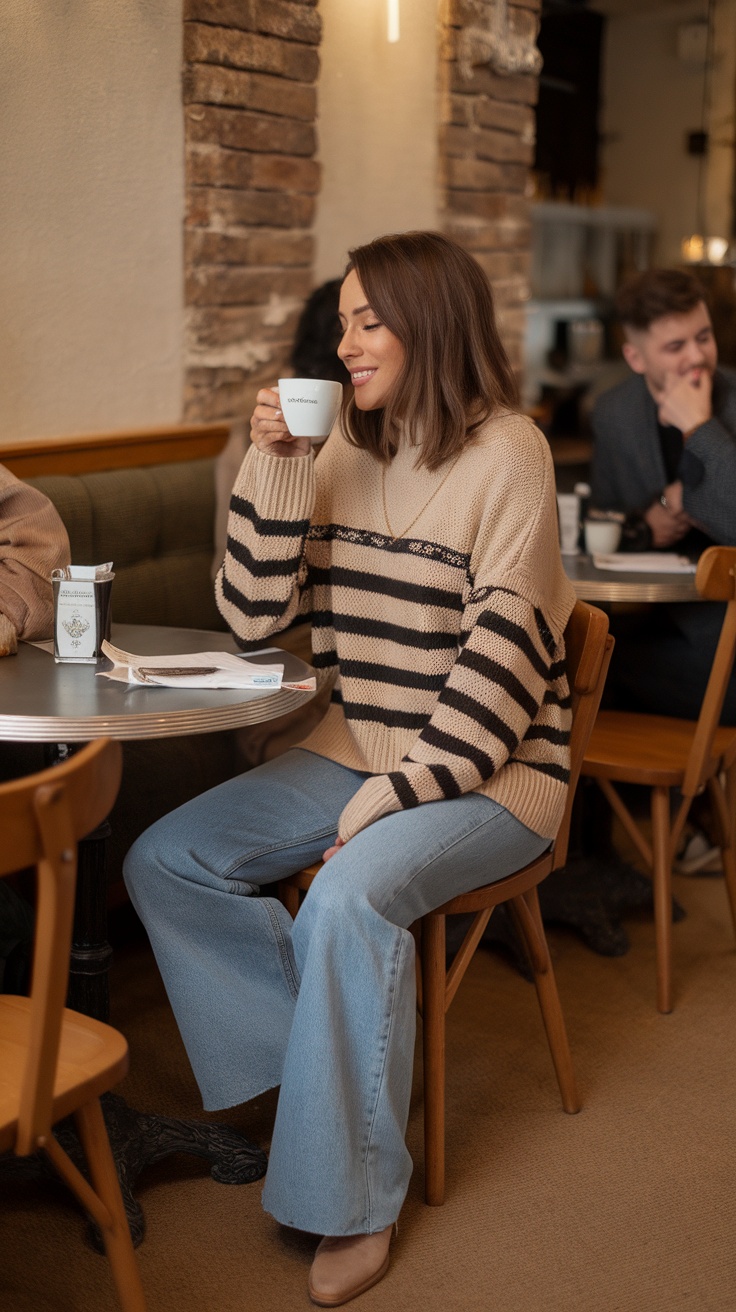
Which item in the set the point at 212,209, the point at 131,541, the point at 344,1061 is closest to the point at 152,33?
the point at 212,209

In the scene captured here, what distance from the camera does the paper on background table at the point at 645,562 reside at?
276 cm

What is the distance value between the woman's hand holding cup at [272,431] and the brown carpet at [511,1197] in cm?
108

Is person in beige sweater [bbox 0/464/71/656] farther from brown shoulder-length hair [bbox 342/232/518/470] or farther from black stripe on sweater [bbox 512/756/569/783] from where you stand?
black stripe on sweater [bbox 512/756/569/783]

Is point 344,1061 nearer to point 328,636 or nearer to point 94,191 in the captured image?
point 328,636

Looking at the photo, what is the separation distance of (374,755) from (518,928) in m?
0.38

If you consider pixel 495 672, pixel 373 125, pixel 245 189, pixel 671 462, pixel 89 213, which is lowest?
pixel 495 672

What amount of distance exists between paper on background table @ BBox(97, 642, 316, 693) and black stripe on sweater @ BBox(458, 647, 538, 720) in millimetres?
223

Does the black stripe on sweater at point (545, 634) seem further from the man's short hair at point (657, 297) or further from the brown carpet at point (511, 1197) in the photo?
the man's short hair at point (657, 297)

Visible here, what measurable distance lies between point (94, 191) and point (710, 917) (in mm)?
2121

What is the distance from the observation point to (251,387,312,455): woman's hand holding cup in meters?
1.97

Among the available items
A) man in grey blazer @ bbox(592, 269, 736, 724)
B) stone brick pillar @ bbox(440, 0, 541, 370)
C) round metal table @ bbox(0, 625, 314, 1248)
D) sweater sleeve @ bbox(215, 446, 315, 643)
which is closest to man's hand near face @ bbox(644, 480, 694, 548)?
man in grey blazer @ bbox(592, 269, 736, 724)

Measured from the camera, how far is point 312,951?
5.45 feet

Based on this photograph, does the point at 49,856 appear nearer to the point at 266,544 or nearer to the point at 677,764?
the point at 266,544

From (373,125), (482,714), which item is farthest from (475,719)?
(373,125)
